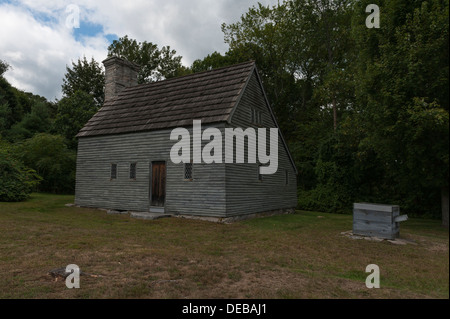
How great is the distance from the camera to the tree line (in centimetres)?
204

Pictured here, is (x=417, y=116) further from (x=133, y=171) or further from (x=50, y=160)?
(x=50, y=160)

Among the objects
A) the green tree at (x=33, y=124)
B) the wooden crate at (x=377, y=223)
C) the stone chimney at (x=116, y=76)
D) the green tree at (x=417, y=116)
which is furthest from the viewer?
the green tree at (x=33, y=124)

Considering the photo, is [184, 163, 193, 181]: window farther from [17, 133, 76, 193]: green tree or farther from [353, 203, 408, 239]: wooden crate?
[17, 133, 76, 193]: green tree

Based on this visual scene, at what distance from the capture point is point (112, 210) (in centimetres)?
1650

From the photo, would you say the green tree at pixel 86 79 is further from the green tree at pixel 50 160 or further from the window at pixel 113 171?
the window at pixel 113 171

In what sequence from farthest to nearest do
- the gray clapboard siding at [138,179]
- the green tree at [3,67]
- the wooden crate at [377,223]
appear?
the green tree at [3,67] < the gray clapboard siding at [138,179] < the wooden crate at [377,223]

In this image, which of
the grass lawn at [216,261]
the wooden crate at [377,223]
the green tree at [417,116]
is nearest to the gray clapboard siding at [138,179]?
the grass lawn at [216,261]

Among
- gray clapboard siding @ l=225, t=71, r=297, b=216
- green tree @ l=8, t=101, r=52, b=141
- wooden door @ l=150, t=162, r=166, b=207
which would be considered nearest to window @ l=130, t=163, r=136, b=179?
wooden door @ l=150, t=162, r=166, b=207

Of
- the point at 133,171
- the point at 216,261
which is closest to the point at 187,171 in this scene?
the point at 133,171

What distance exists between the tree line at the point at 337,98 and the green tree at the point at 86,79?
0.49 feet

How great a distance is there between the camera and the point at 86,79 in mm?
41812

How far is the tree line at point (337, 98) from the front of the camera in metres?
2.04

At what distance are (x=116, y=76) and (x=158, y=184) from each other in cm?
1098

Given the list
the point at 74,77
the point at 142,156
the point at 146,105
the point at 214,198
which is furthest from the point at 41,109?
the point at 214,198
